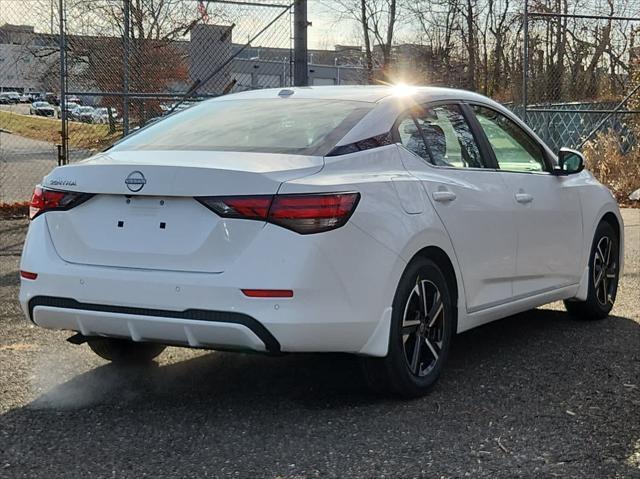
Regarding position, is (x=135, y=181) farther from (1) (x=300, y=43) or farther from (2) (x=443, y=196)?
(1) (x=300, y=43)

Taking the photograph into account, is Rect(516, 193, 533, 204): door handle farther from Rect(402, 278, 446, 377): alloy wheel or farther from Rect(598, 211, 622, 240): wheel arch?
Rect(598, 211, 622, 240): wheel arch

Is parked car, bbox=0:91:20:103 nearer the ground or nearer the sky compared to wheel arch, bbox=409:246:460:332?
nearer the sky

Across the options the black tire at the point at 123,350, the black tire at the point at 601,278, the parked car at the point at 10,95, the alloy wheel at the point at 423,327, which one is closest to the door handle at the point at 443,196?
the alloy wheel at the point at 423,327

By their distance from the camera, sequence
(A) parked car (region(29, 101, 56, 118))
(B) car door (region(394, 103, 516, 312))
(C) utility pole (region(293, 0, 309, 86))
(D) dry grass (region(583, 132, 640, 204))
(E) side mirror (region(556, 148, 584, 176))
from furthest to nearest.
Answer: (D) dry grass (region(583, 132, 640, 204)) < (A) parked car (region(29, 101, 56, 118)) < (C) utility pole (region(293, 0, 309, 86)) < (E) side mirror (region(556, 148, 584, 176)) < (B) car door (region(394, 103, 516, 312))

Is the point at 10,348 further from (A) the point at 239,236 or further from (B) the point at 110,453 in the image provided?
(A) the point at 239,236

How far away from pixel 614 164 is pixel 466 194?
11.0 meters

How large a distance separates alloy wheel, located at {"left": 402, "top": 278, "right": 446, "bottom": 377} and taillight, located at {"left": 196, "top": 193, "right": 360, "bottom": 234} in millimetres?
Answer: 706

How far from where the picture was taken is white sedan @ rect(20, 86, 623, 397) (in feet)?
11.9

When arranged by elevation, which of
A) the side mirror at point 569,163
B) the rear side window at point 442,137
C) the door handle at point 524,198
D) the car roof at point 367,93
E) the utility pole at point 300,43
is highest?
the utility pole at point 300,43

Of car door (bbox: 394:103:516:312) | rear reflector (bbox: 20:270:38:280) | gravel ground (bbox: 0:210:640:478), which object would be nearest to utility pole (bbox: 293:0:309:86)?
car door (bbox: 394:103:516:312)

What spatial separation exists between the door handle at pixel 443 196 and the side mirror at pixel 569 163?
1491 mm

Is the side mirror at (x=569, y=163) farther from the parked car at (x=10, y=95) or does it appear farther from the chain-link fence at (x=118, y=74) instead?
the parked car at (x=10, y=95)

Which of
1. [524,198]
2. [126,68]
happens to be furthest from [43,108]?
[524,198]

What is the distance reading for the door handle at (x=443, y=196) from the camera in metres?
4.35
